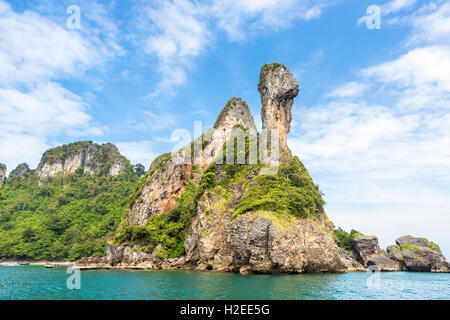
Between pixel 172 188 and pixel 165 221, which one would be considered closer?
pixel 165 221

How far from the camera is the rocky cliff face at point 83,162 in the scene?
105 m

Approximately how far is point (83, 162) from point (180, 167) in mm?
60440

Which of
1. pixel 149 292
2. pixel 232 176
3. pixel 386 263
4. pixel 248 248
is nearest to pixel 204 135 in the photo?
pixel 232 176

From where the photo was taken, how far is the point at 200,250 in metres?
41.3

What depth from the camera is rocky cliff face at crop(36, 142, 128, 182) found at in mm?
105000

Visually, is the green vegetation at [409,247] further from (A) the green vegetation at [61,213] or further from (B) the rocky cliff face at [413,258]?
(A) the green vegetation at [61,213]

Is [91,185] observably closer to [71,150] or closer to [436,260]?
[71,150]

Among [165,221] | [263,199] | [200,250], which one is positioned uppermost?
[263,199]

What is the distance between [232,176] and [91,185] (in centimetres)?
Result: 6627

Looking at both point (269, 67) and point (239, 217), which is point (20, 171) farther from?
point (239, 217)

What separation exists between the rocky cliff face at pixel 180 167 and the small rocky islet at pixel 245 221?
235 millimetres

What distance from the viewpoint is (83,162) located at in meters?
107
